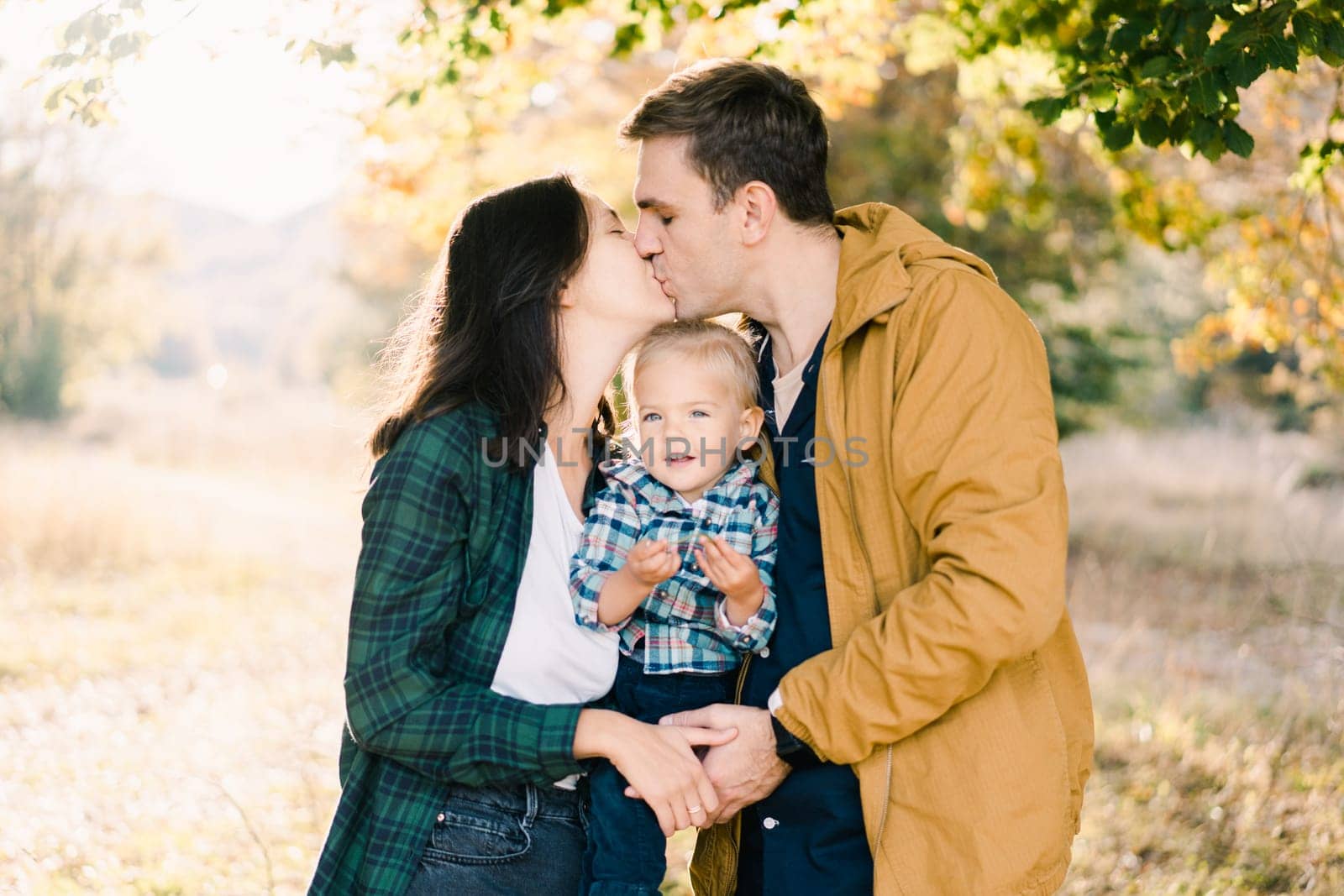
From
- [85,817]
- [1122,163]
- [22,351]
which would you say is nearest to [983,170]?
[1122,163]

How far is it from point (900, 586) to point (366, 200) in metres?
6.04

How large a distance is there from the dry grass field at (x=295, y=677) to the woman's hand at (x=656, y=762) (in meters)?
0.91

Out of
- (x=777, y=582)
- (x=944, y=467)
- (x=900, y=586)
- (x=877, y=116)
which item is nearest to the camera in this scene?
(x=944, y=467)

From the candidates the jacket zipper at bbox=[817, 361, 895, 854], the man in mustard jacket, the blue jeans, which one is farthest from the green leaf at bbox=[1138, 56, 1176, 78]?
the blue jeans

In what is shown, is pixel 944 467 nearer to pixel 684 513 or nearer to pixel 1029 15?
pixel 684 513

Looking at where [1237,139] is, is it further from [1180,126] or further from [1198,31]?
[1198,31]

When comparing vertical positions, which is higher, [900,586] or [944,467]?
[944,467]

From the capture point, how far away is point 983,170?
290 inches

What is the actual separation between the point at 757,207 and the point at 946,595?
117 cm

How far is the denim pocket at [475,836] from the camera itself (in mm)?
2426

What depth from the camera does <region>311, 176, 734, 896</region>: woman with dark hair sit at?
2350mm

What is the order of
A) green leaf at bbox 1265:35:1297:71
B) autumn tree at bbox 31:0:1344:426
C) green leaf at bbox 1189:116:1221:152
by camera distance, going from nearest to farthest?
green leaf at bbox 1265:35:1297:71 → autumn tree at bbox 31:0:1344:426 → green leaf at bbox 1189:116:1221:152

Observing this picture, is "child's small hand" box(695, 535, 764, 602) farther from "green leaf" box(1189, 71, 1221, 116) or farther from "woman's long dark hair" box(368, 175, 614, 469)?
"green leaf" box(1189, 71, 1221, 116)

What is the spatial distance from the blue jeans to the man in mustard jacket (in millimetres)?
352
